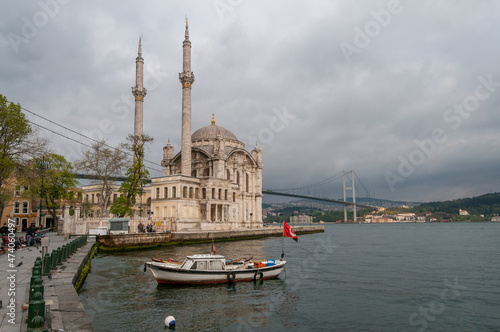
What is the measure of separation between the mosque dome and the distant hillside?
14829cm

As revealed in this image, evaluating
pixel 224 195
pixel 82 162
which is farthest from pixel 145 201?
pixel 82 162

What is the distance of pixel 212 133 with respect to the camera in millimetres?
65625

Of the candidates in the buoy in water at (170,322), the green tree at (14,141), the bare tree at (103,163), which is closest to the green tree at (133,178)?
the bare tree at (103,163)

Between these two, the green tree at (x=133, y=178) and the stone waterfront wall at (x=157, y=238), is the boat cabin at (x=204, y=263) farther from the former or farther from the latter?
the green tree at (x=133, y=178)

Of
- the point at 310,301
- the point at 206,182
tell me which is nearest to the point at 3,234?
the point at 310,301

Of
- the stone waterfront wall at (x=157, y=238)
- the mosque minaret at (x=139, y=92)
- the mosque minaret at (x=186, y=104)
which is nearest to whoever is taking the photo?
the stone waterfront wall at (x=157, y=238)

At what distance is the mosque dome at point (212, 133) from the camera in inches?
2571

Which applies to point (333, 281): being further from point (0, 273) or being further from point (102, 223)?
point (102, 223)

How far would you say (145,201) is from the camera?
63.1m

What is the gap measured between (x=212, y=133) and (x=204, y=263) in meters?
48.9

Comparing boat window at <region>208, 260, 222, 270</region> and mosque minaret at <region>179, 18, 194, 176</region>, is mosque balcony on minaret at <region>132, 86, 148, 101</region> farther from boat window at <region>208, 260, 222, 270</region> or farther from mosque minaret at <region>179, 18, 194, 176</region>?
boat window at <region>208, 260, 222, 270</region>

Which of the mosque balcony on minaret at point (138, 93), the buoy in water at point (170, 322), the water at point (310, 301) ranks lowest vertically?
the water at point (310, 301)

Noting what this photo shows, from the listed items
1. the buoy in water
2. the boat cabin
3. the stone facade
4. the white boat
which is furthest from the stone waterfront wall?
the buoy in water

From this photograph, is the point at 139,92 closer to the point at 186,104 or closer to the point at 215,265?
the point at 186,104
